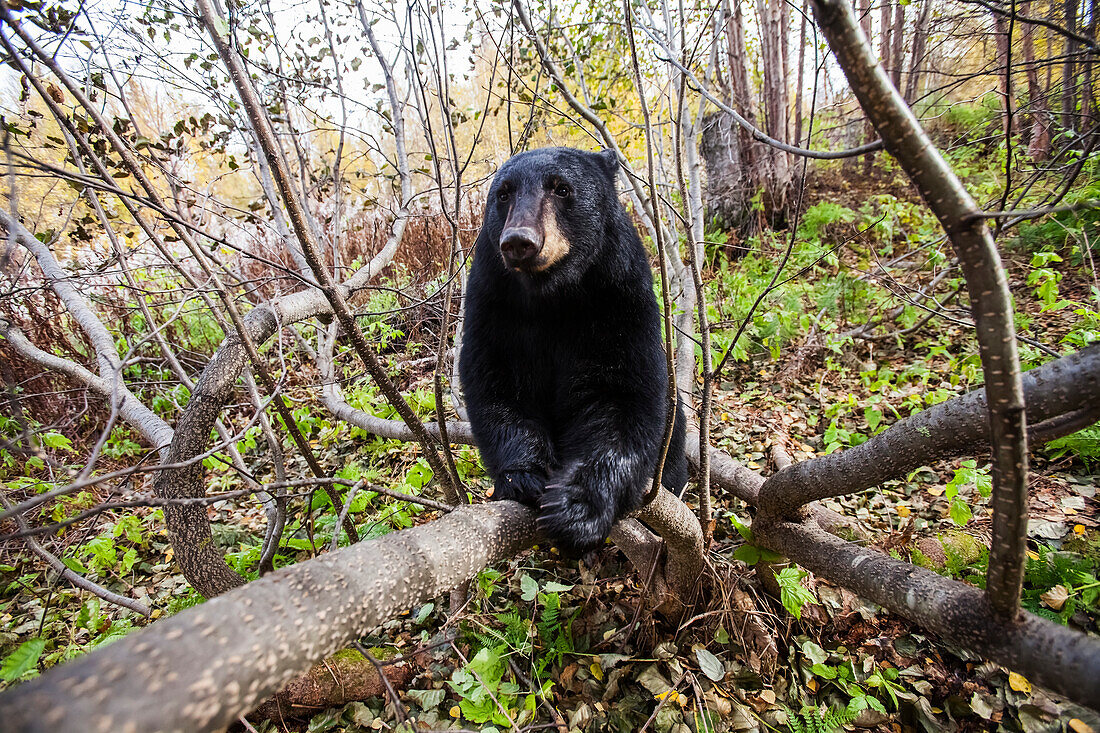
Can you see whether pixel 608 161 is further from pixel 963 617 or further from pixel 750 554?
pixel 963 617

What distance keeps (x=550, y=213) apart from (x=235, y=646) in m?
2.07

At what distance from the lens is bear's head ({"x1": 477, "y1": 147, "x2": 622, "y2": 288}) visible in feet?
7.47

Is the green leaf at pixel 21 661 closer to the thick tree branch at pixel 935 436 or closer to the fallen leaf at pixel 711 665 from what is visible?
the fallen leaf at pixel 711 665

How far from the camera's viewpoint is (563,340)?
2.58 meters

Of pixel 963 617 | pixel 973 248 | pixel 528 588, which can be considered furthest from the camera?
pixel 528 588

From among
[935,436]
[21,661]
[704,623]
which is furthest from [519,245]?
[21,661]

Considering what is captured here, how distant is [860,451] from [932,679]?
1353mm

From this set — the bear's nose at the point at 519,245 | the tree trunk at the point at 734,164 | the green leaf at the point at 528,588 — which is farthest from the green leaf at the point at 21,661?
the tree trunk at the point at 734,164

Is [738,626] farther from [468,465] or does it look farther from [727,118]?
[727,118]

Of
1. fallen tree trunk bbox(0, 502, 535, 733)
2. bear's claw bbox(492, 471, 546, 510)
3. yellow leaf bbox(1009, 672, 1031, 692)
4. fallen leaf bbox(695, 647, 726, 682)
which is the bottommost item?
yellow leaf bbox(1009, 672, 1031, 692)

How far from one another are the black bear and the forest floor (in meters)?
0.86

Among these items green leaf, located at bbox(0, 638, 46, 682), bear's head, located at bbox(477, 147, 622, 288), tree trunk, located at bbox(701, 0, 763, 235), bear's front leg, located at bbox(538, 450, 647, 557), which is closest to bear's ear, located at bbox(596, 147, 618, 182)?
bear's head, located at bbox(477, 147, 622, 288)

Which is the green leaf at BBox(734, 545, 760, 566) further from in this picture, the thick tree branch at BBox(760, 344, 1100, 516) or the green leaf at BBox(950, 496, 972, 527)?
the green leaf at BBox(950, 496, 972, 527)

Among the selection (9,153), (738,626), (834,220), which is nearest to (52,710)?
(9,153)
